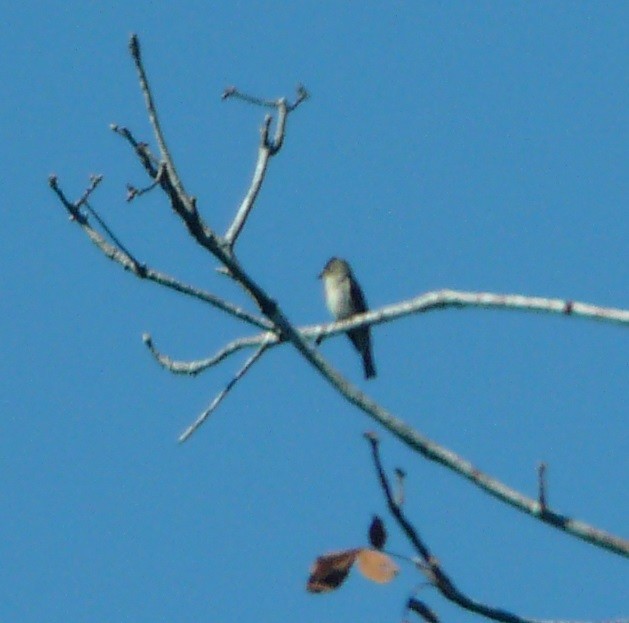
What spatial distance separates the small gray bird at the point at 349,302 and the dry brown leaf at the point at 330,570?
10.8 m

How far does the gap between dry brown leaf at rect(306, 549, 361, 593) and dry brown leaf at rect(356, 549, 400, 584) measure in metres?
0.02

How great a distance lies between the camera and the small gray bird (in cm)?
1422

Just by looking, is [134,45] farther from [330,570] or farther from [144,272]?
[330,570]

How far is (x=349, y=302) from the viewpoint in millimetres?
14398

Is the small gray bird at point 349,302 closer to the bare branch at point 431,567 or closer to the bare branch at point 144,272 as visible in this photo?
the bare branch at point 144,272

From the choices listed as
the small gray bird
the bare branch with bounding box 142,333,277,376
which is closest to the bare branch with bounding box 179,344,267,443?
the bare branch with bounding box 142,333,277,376

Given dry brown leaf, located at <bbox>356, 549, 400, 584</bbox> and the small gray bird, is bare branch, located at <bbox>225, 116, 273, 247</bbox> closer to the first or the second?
dry brown leaf, located at <bbox>356, 549, 400, 584</bbox>

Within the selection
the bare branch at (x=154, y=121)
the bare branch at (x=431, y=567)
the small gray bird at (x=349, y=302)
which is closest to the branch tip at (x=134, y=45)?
the bare branch at (x=154, y=121)

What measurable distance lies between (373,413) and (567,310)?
1.84 ft

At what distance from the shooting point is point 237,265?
4207 mm

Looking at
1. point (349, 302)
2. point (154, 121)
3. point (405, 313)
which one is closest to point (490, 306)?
point (405, 313)

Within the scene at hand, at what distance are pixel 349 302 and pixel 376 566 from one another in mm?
11366

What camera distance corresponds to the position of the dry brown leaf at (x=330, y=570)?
10.1ft

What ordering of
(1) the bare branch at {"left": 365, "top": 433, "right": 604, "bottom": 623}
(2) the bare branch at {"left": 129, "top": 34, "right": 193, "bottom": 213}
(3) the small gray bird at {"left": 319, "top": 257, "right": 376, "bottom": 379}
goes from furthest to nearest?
1. (3) the small gray bird at {"left": 319, "top": 257, "right": 376, "bottom": 379}
2. (2) the bare branch at {"left": 129, "top": 34, "right": 193, "bottom": 213}
3. (1) the bare branch at {"left": 365, "top": 433, "right": 604, "bottom": 623}
